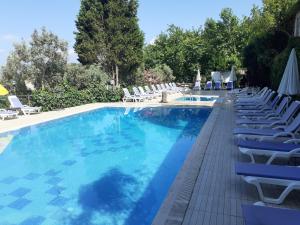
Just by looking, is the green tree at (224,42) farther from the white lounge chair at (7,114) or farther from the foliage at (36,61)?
the white lounge chair at (7,114)

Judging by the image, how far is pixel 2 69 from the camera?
20.1 m

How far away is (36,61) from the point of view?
2031 cm

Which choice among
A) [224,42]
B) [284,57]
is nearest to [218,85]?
[224,42]

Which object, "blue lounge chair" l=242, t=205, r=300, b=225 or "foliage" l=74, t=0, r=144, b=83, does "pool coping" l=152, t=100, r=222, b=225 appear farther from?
"foliage" l=74, t=0, r=144, b=83

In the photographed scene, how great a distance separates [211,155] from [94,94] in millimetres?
14205

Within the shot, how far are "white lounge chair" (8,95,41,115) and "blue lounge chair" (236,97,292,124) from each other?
9.97 meters

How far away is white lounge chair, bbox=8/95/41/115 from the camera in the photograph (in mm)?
13432

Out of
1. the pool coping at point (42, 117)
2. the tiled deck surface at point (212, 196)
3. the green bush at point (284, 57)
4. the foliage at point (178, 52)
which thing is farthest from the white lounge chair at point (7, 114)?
the foliage at point (178, 52)

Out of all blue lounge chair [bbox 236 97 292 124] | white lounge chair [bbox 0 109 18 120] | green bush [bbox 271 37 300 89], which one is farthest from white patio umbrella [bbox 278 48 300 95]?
white lounge chair [bbox 0 109 18 120]

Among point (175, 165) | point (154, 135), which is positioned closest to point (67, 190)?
point (175, 165)

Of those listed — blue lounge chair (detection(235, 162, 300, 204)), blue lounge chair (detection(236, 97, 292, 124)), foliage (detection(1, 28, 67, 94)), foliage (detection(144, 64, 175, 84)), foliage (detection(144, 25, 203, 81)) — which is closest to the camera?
blue lounge chair (detection(235, 162, 300, 204))

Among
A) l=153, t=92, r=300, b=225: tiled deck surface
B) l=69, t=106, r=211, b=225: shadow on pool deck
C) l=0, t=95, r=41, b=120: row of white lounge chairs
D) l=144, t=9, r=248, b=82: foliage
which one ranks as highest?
l=144, t=9, r=248, b=82: foliage

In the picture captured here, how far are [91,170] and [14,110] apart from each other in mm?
8341

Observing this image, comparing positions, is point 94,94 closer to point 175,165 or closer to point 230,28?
point 175,165
